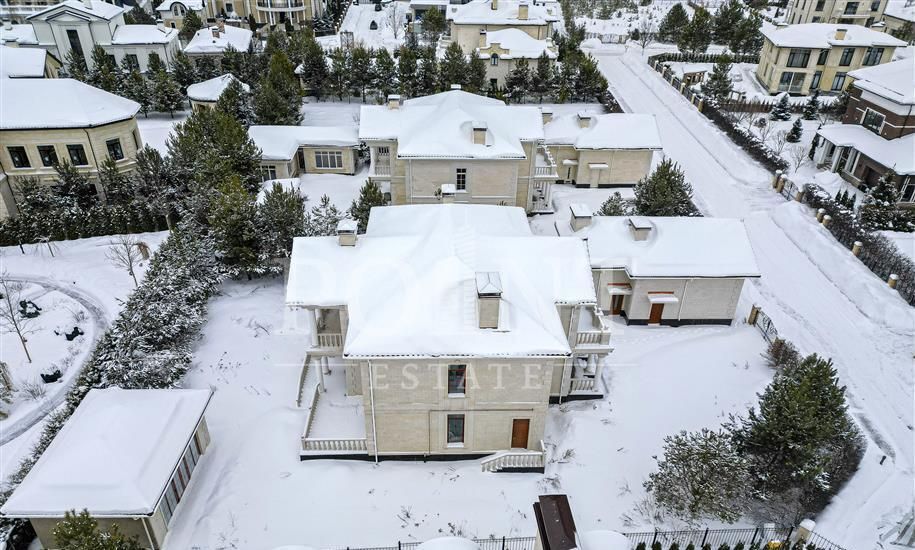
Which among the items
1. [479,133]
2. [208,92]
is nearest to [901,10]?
[479,133]

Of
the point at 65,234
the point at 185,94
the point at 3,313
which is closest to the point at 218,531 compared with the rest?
the point at 3,313

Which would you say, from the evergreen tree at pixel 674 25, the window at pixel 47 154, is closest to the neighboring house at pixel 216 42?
the window at pixel 47 154

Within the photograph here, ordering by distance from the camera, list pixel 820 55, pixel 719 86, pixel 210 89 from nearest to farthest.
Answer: pixel 210 89, pixel 719 86, pixel 820 55

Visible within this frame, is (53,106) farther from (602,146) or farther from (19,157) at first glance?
(602,146)

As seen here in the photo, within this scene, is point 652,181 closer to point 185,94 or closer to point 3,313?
point 3,313

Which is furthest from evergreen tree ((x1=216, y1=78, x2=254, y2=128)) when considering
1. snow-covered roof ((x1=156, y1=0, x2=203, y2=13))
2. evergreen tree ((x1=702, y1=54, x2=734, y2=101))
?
evergreen tree ((x1=702, y1=54, x2=734, y2=101))

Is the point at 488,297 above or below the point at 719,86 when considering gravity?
above
